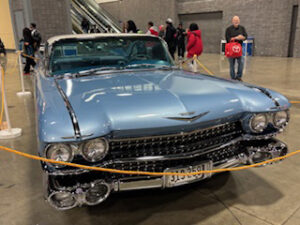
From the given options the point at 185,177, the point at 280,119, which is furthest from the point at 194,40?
the point at 185,177

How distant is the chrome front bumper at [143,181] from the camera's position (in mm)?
1785

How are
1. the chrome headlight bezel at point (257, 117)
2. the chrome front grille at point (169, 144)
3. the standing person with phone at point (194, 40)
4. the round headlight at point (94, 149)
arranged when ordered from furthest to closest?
1. the standing person with phone at point (194, 40)
2. the chrome headlight bezel at point (257, 117)
3. the chrome front grille at point (169, 144)
4. the round headlight at point (94, 149)

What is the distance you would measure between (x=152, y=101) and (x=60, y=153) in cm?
75

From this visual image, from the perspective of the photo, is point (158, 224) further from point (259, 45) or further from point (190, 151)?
point (259, 45)

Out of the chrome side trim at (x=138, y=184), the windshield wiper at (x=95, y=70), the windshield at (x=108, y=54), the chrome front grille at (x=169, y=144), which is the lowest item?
the chrome side trim at (x=138, y=184)

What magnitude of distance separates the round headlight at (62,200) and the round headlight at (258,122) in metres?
Result: 1.52

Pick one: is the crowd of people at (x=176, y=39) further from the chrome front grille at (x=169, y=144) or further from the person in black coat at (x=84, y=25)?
the person in black coat at (x=84, y=25)

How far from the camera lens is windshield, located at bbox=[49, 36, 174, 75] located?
123 inches

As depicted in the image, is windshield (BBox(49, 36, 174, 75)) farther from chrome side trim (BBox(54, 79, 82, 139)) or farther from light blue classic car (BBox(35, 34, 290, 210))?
chrome side trim (BBox(54, 79, 82, 139))

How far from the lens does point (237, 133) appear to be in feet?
7.76

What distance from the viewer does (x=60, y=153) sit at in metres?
1.81

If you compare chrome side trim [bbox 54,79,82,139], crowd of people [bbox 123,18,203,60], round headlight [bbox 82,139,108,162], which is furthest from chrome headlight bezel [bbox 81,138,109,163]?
crowd of people [bbox 123,18,203,60]

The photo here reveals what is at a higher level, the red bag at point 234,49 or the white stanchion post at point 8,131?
the red bag at point 234,49

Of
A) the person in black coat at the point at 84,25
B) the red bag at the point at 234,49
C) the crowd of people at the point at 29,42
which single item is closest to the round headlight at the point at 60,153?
the red bag at the point at 234,49
